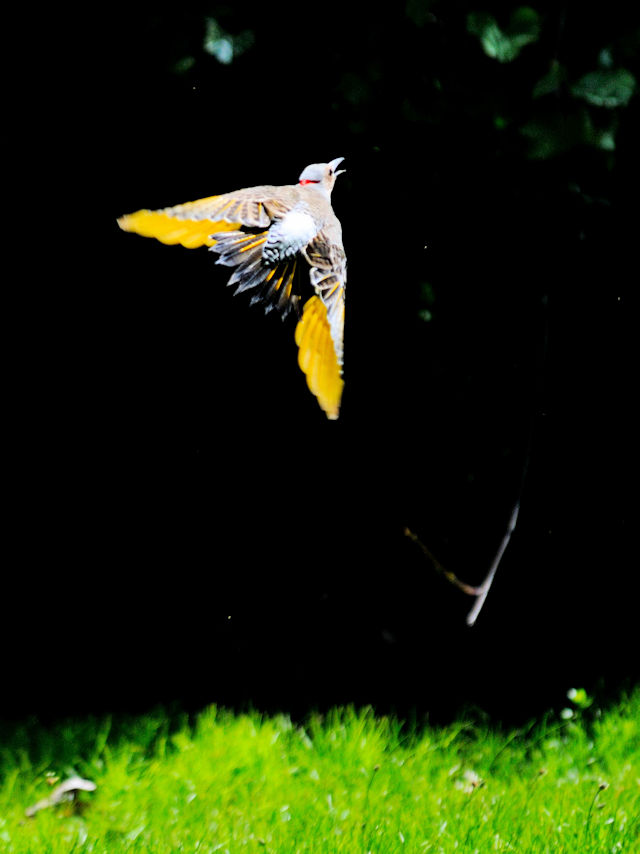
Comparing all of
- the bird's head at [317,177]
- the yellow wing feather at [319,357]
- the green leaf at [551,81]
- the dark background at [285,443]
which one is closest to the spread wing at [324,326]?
the yellow wing feather at [319,357]

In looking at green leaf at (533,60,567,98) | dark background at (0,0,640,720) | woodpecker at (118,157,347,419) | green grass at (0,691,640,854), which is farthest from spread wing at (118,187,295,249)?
green grass at (0,691,640,854)

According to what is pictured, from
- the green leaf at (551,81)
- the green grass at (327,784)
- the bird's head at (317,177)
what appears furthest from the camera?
the green grass at (327,784)

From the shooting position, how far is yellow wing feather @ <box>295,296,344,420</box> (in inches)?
30.5

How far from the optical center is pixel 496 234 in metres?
2.30

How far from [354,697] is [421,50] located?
2.08 metres

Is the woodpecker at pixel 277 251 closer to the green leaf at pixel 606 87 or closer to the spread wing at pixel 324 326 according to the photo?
the spread wing at pixel 324 326

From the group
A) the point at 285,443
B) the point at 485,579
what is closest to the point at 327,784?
the point at 285,443

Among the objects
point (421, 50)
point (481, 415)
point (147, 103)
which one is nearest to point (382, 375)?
point (481, 415)

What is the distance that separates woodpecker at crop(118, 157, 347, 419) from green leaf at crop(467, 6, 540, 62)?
20.3 inches

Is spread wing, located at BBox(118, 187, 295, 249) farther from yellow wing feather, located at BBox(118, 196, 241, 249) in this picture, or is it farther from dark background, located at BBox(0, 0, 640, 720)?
dark background, located at BBox(0, 0, 640, 720)

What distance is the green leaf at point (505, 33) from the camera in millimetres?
1245

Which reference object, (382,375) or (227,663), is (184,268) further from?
(227,663)

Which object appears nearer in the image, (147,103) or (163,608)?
(147,103)

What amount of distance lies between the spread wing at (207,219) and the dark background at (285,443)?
1.15m
